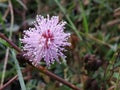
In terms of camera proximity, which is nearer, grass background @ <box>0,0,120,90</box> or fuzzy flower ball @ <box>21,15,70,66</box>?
fuzzy flower ball @ <box>21,15,70,66</box>

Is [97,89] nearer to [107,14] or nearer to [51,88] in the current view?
[51,88]

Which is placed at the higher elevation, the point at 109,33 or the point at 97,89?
the point at 109,33

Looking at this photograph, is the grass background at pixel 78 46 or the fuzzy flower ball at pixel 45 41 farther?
the grass background at pixel 78 46

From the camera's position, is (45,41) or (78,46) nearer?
(45,41)

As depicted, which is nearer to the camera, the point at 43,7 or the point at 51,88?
the point at 51,88

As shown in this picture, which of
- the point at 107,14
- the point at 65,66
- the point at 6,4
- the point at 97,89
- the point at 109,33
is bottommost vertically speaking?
the point at 97,89

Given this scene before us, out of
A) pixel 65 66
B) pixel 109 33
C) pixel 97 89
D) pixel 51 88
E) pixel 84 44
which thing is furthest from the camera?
pixel 109 33

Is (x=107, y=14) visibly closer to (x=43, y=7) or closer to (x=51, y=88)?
(x=43, y=7)

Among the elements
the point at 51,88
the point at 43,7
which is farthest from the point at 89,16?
the point at 51,88

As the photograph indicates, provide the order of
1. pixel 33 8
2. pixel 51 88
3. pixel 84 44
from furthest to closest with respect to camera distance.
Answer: pixel 33 8
pixel 84 44
pixel 51 88

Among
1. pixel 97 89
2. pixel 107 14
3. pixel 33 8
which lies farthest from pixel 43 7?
pixel 97 89
